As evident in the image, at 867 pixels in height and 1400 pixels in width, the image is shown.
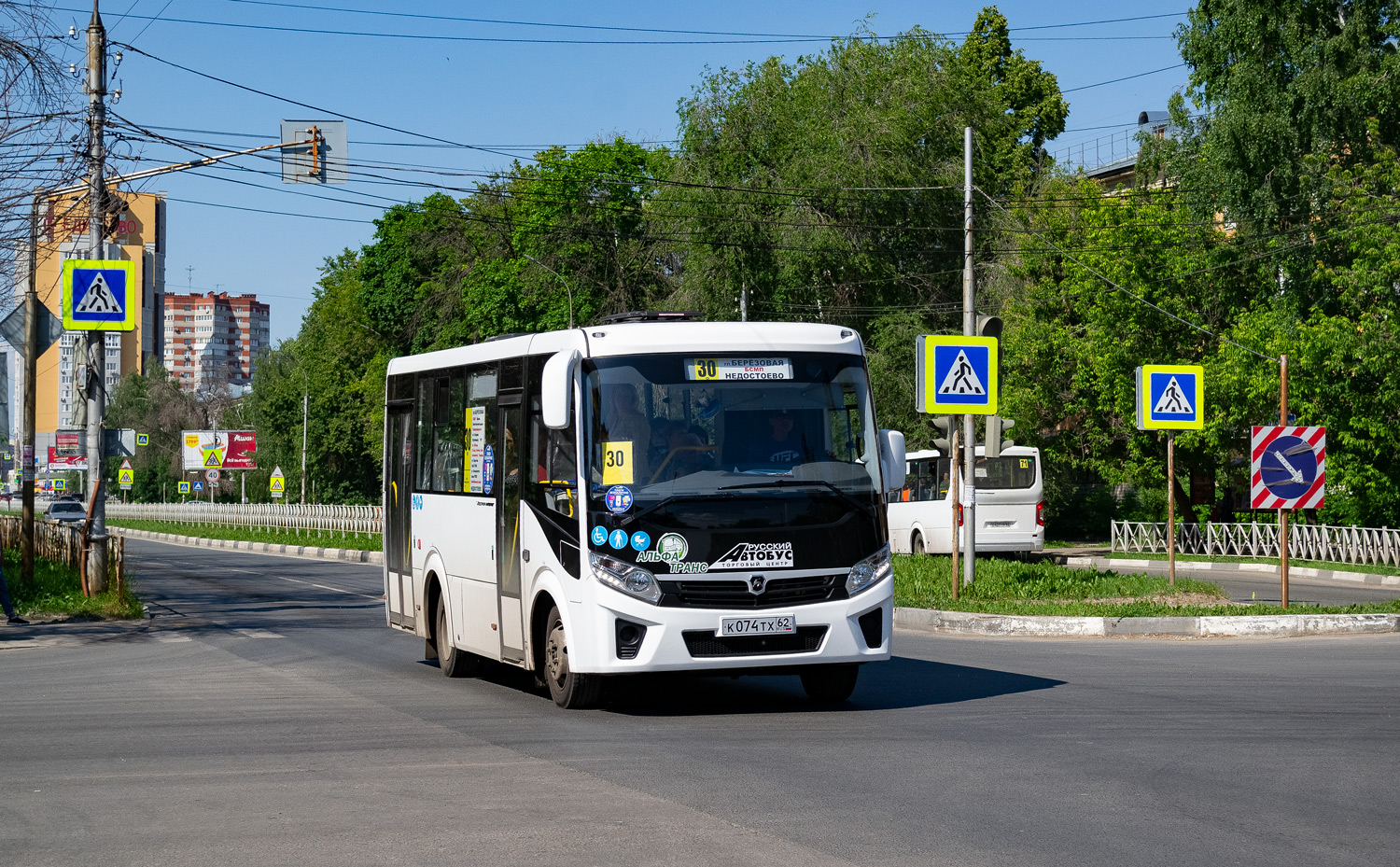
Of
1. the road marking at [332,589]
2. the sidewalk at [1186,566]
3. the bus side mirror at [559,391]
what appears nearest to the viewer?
the bus side mirror at [559,391]

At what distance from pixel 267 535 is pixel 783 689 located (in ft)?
167

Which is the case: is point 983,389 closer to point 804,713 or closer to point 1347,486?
point 804,713

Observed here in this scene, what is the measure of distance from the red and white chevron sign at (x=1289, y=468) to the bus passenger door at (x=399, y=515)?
414 inches

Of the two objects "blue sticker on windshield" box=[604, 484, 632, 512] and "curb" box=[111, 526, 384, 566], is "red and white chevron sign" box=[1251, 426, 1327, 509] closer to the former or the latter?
"blue sticker on windshield" box=[604, 484, 632, 512]

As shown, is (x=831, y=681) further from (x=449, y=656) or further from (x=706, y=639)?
(x=449, y=656)

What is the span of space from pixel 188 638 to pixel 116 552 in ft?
11.5

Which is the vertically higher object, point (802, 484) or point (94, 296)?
point (94, 296)

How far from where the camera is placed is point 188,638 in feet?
60.4

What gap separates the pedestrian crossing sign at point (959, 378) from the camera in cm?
1980

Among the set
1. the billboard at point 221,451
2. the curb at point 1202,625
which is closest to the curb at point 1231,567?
the curb at point 1202,625

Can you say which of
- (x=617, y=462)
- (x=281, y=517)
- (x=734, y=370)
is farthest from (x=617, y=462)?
(x=281, y=517)

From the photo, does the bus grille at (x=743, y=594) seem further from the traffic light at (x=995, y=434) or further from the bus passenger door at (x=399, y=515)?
the traffic light at (x=995, y=434)

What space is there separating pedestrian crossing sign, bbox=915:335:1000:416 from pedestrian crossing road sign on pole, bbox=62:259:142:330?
34.3 feet

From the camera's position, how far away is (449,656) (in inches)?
551
